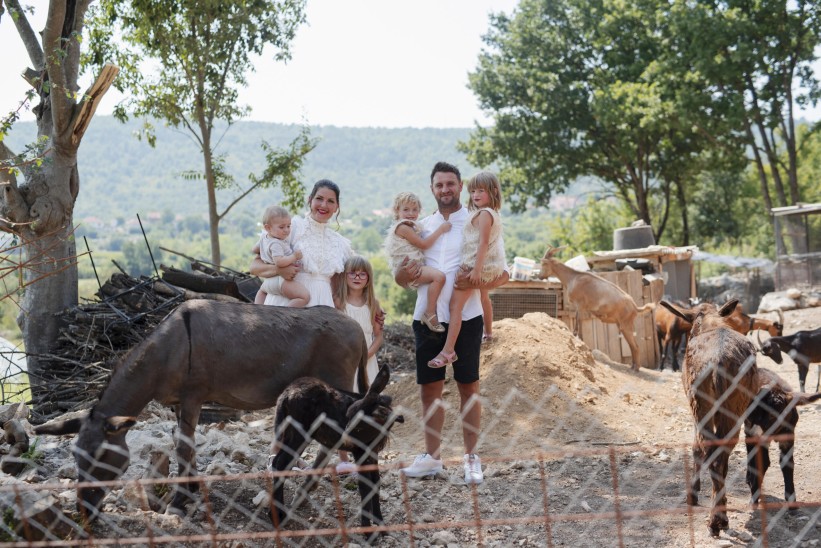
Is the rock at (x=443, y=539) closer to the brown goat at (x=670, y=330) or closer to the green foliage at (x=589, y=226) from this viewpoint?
the brown goat at (x=670, y=330)

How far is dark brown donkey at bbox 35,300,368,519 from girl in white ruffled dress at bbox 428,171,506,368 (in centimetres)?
65

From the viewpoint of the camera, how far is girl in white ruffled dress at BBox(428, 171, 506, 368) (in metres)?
5.30

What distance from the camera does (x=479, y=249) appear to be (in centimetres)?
530

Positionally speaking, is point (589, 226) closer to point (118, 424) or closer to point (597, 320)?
point (597, 320)

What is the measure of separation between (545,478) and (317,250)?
2262 millimetres

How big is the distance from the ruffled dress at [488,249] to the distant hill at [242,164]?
119 m

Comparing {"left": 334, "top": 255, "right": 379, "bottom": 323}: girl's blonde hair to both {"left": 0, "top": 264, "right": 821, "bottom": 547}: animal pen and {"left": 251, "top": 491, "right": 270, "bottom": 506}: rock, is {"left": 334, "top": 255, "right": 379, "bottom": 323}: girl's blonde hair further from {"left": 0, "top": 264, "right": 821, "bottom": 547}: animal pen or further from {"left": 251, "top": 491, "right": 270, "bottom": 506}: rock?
{"left": 251, "top": 491, "right": 270, "bottom": 506}: rock

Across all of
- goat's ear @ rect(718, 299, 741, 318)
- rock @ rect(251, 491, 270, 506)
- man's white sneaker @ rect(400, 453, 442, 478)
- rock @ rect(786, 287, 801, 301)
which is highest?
goat's ear @ rect(718, 299, 741, 318)

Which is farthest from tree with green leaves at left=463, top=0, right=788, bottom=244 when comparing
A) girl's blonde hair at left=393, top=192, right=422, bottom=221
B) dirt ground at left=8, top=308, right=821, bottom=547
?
girl's blonde hair at left=393, top=192, right=422, bottom=221

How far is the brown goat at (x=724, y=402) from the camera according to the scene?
4.33 m

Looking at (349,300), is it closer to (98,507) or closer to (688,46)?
(98,507)

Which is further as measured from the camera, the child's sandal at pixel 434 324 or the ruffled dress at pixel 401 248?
the ruffled dress at pixel 401 248

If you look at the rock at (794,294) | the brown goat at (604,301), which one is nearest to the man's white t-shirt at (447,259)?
the brown goat at (604,301)

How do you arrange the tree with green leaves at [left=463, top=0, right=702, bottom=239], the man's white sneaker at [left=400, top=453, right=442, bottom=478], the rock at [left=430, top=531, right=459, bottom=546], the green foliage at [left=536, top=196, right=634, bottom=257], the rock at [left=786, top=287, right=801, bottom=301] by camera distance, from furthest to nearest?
the green foliage at [left=536, top=196, right=634, bottom=257]
the tree with green leaves at [left=463, top=0, right=702, bottom=239]
the rock at [left=786, top=287, right=801, bottom=301]
the man's white sneaker at [left=400, top=453, right=442, bottom=478]
the rock at [left=430, top=531, right=459, bottom=546]
